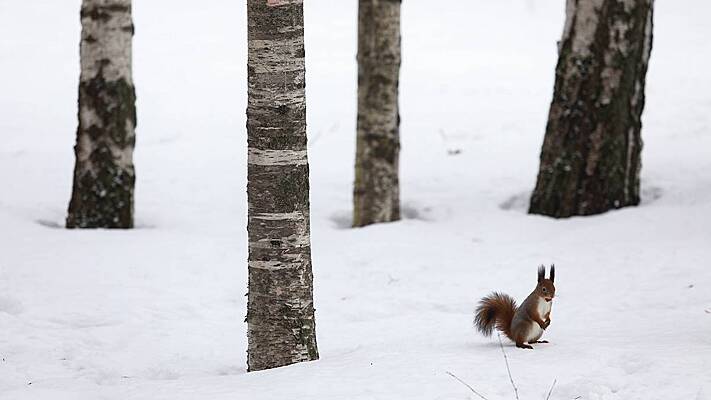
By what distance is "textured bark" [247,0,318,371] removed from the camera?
470cm

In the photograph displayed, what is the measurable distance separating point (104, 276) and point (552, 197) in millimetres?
4672

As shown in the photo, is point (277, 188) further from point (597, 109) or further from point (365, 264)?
point (597, 109)

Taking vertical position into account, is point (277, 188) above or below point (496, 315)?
above

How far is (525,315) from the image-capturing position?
5.09 meters

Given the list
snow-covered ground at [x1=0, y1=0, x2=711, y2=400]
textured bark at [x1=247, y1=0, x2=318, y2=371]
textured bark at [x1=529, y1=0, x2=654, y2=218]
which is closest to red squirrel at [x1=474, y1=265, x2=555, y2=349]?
snow-covered ground at [x1=0, y1=0, x2=711, y2=400]

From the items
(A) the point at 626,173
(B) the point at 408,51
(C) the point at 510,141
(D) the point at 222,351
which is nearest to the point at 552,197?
(A) the point at 626,173

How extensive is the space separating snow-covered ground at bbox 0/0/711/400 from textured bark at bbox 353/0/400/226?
39 centimetres

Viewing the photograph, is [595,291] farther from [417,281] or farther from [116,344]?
[116,344]

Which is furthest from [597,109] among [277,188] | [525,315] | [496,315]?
[277,188]

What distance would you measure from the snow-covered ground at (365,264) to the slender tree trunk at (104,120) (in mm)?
370

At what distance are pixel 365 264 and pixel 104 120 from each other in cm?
273

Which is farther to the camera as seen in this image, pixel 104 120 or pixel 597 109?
pixel 597 109

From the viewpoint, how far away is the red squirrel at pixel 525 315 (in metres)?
5.06

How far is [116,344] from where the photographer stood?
6266mm
